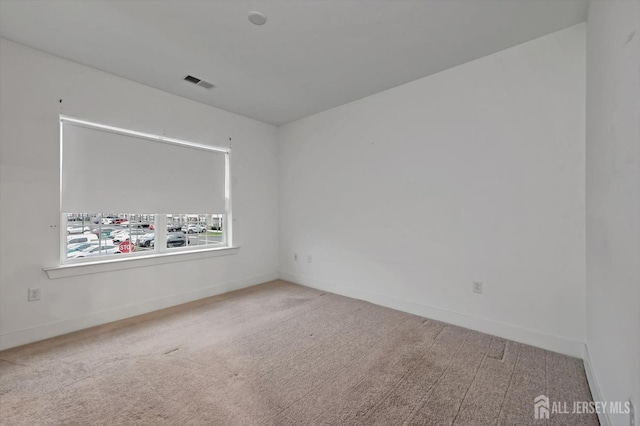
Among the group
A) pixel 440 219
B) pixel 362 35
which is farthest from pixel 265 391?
pixel 362 35

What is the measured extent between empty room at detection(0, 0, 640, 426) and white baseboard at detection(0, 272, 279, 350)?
20mm

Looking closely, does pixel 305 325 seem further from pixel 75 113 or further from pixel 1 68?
pixel 1 68

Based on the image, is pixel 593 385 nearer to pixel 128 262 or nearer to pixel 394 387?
pixel 394 387

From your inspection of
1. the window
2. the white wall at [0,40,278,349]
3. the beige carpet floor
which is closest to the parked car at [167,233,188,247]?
the window

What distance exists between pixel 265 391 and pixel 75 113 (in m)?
3.28

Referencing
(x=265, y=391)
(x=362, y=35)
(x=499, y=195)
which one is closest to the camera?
(x=265, y=391)

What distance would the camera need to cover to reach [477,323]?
8.77 ft

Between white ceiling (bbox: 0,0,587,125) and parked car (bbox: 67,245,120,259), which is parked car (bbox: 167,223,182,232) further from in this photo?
white ceiling (bbox: 0,0,587,125)

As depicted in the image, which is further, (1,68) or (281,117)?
(281,117)

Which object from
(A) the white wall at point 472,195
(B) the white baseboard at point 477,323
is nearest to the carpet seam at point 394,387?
(B) the white baseboard at point 477,323

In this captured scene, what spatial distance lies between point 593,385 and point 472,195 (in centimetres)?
166

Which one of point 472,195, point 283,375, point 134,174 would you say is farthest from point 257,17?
point 283,375

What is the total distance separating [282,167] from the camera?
475cm

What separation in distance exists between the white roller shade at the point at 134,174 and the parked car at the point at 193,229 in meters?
0.28
